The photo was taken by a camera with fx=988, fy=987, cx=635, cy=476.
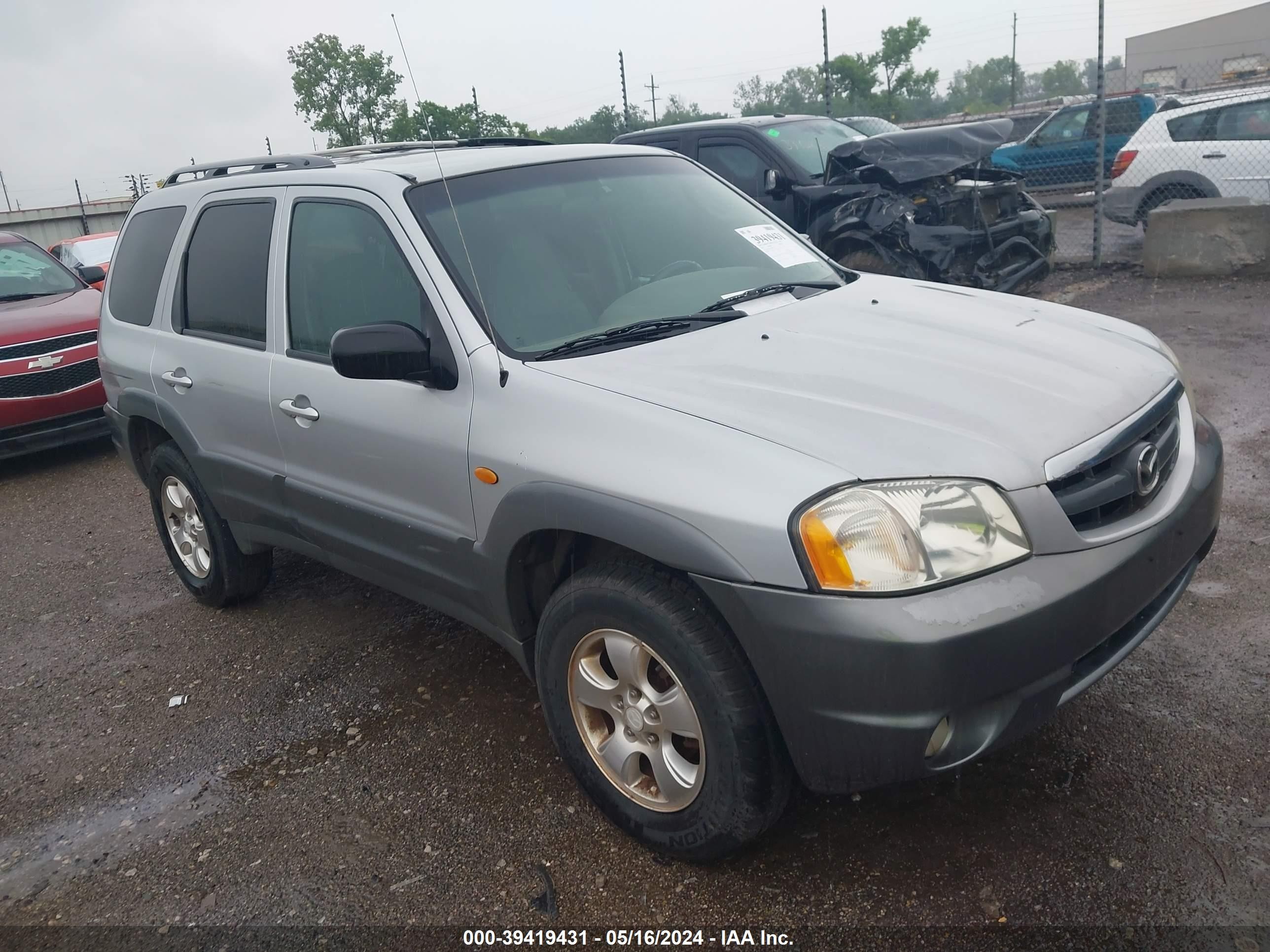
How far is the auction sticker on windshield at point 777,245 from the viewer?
141 inches

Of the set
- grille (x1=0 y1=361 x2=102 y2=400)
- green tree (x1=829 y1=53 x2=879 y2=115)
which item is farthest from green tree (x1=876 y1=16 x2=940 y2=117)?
grille (x1=0 y1=361 x2=102 y2=400)

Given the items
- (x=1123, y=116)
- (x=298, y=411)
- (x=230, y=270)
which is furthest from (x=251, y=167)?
(x=1123, y=116)

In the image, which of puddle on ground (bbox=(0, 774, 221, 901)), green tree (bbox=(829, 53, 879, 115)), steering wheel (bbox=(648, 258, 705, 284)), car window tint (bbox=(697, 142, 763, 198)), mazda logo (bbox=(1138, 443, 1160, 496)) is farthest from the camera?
green tree (bbox=(829, 53, 879, 115))

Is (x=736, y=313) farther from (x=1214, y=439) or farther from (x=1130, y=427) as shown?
(x=1214, y=439)

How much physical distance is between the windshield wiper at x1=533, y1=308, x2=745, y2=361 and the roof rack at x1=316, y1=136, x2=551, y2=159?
1294mm

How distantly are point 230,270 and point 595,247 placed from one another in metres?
1.60

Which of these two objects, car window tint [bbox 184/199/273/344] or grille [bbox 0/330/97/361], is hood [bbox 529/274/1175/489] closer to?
car window tint [bbox 184/199/273/344]

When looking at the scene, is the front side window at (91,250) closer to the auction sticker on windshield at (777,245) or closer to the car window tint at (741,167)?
the car window tint at (741,167)

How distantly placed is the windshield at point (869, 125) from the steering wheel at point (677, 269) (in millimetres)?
8456

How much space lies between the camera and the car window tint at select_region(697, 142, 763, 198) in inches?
347

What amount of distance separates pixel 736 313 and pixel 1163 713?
1.79 m

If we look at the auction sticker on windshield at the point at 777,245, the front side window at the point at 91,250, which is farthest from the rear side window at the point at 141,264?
the front side window at the point at 91,250

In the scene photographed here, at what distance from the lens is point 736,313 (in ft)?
10.1

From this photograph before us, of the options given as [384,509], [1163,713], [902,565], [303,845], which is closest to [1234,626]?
[1163,713]
